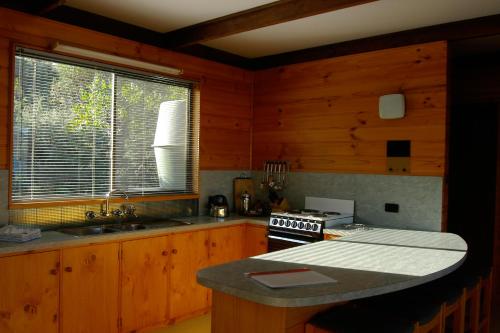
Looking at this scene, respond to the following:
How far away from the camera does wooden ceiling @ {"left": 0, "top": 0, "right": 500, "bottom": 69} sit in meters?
3.22

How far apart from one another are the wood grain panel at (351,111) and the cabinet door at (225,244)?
39.0 inches

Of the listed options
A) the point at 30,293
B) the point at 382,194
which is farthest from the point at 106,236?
the point at 382,194

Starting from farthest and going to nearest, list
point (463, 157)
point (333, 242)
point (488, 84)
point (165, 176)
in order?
point (463, 157) < point (488, 84) < point (165, 176) < point (333, 242)

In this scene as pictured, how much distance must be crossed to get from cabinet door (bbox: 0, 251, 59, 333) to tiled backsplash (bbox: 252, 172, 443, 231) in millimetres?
2577

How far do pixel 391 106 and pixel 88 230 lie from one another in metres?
2.79

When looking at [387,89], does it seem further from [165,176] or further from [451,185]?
[165,176]

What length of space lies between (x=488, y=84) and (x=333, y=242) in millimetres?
2849

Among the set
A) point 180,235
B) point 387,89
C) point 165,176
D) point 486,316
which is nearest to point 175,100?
point 165,176

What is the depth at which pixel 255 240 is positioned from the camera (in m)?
4.40

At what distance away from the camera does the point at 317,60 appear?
4582 millimetres

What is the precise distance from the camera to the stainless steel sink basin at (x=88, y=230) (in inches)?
136

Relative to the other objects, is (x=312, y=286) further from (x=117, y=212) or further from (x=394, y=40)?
(x=394, y=40)

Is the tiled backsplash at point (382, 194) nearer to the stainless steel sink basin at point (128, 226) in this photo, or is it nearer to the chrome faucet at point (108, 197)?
the stainless steel sink basin at point (128, 226)

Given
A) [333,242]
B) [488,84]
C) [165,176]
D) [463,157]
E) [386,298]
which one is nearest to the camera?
[386,298]
